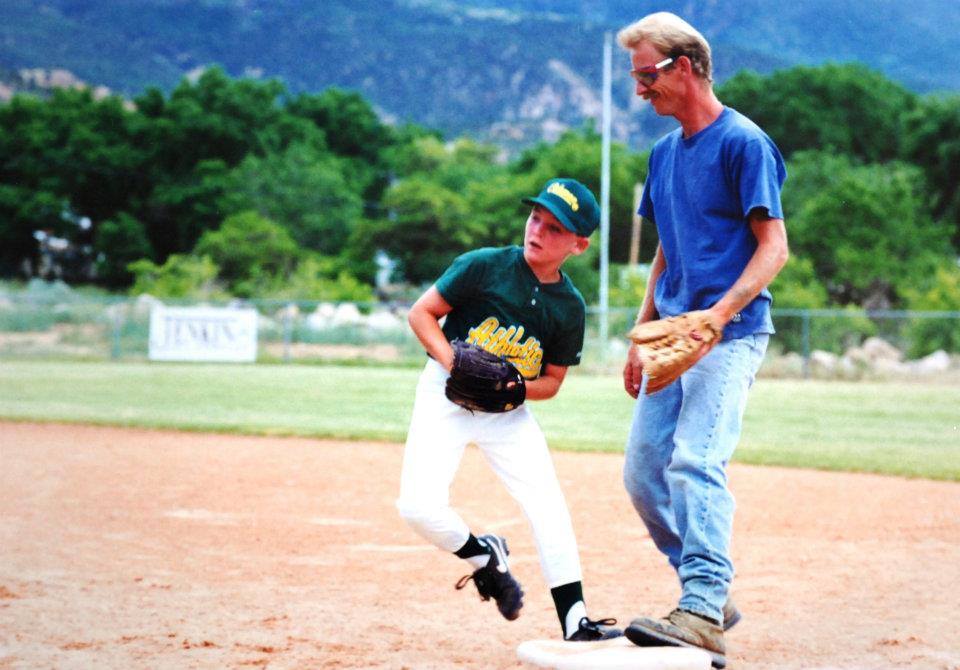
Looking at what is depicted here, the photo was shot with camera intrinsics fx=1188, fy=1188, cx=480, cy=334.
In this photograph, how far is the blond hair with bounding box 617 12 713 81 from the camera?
12.0ft

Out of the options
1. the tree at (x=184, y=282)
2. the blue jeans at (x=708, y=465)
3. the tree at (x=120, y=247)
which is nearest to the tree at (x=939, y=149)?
the tree at (x=184, y=282)

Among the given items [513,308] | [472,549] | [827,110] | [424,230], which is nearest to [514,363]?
[513,308]

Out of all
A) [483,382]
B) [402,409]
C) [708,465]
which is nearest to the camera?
[708,465]

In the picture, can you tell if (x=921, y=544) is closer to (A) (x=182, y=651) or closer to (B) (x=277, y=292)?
(A) (x=182, y=651)

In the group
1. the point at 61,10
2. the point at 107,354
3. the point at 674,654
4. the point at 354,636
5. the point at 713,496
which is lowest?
the point at 107,354

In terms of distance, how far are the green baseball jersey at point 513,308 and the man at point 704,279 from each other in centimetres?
44

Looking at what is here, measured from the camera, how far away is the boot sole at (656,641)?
342cm

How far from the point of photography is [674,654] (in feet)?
11.0

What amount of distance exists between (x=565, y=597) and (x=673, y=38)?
1.88 meters

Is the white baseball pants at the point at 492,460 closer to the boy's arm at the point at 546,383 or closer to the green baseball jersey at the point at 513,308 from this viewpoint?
the boy's arm at the point at 546,383

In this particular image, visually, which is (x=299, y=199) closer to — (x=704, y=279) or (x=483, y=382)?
(x=483, y=382)

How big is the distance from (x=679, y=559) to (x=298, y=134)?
191ft

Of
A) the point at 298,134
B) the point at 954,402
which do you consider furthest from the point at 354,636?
the point at 298,134

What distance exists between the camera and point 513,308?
4133 millimetres
